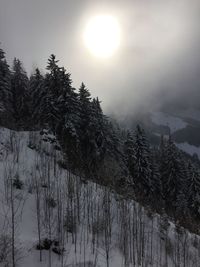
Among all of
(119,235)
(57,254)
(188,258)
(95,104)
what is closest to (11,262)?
(57,254)

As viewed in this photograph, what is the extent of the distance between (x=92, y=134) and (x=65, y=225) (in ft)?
94.2

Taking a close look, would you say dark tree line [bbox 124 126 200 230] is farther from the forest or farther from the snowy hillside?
the snowy hillside

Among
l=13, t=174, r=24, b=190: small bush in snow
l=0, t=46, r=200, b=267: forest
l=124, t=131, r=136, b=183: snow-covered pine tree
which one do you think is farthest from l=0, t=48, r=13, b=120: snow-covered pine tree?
l=13, t=174, r=24, b=190: small bush in snow

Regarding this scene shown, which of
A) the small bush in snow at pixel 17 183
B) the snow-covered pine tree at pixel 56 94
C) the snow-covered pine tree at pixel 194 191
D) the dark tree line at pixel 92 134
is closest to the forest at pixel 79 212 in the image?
the small bush in snow at pixel 17 183

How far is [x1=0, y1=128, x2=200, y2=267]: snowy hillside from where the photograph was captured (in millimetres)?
11422

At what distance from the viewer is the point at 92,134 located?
41781mm

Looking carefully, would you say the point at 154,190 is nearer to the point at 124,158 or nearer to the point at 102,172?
the point at 124,158

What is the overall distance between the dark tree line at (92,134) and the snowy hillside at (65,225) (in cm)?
1334

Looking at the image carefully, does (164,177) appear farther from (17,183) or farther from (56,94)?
(17,183)

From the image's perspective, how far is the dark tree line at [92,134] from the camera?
37.8 metres

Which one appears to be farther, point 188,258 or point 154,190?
point 154,190

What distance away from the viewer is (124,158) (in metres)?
47.6

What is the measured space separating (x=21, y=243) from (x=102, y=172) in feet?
39.7

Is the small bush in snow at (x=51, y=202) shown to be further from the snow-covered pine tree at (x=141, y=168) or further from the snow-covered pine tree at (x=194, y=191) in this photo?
the snow-covered pine tree at (x=194, y=191)
